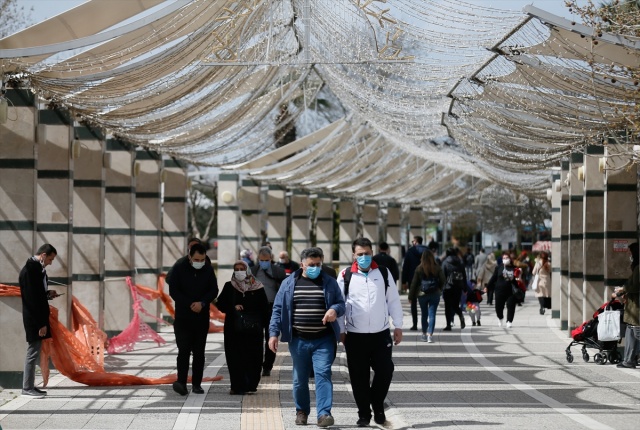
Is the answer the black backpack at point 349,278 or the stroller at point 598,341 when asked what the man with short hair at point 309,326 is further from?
the stroller at point 598,341

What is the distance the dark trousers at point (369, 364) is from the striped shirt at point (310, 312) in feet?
1.09

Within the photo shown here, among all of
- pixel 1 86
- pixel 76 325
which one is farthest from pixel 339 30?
pixel 76 325

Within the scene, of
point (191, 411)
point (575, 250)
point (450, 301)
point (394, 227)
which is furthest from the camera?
point (394, 227)

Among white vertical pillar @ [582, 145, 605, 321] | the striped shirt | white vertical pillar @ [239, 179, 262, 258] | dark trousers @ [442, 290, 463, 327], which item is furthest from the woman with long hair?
the striped shirt

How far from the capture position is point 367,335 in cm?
1107

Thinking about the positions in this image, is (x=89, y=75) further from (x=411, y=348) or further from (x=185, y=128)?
(x=411, y=348)

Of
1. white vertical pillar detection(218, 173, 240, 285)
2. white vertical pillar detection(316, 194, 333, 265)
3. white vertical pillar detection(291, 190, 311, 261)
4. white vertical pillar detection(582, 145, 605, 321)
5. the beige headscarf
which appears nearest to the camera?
the beige headscarf

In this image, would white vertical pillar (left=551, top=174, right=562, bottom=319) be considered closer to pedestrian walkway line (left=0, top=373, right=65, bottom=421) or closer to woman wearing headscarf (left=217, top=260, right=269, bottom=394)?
woman wearing headscarf (left=217, top=260, right=269, bottom=394)

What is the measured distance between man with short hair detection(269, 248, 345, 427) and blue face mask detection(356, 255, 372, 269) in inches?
11.2

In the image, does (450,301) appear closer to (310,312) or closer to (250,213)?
(250,213)

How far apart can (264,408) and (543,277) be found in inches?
731

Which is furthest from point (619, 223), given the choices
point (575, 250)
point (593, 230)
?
point (575, 250)

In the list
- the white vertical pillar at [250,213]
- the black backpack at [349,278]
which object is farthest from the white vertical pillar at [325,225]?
the black backpack at [349,278]

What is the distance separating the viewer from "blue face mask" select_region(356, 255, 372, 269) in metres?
11.1
